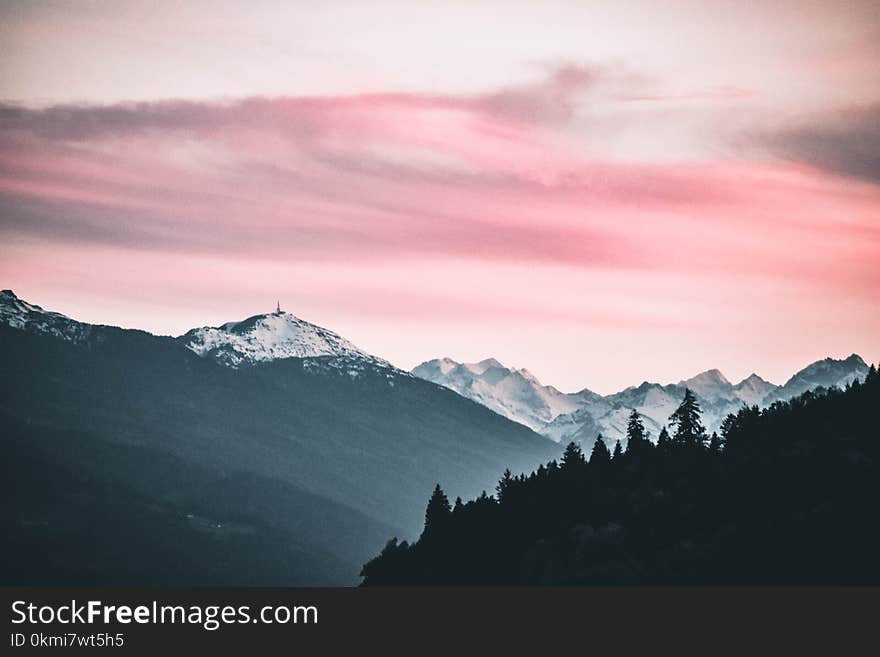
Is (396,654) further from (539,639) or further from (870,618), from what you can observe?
(870,618)

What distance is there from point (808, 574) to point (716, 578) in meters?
14.3

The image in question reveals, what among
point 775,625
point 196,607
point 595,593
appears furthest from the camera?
point 595,593

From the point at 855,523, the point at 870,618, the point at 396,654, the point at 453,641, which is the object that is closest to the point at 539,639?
the point at 453,641

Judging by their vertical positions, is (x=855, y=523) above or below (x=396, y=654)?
above

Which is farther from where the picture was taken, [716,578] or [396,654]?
[716,578]

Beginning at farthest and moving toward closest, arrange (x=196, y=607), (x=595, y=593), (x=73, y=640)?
(x=595, y=593), (x=196, y=607), (x=73, y=640)

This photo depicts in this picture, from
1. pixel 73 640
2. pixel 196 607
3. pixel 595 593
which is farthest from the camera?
pixel 595 593

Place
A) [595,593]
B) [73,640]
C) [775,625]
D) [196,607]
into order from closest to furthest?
1. [73,640]
2. [196,607]
3. [775,625]
4. [595,593]

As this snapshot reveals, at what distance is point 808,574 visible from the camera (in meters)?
193

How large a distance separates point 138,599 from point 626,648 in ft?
187

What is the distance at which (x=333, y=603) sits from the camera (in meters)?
157

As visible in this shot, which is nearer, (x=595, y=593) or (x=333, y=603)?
(x=333, y=603)

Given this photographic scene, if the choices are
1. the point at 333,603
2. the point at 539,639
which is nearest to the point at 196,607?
the point at 333,603

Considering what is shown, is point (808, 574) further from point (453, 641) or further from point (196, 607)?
point (196, 607)
